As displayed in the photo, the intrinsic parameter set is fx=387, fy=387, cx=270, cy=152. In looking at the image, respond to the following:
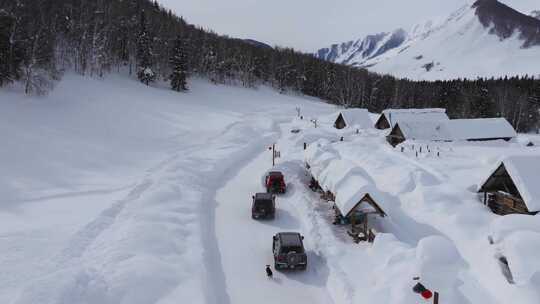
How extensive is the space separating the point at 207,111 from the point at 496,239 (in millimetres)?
52608

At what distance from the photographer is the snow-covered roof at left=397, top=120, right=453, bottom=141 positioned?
47.2 m

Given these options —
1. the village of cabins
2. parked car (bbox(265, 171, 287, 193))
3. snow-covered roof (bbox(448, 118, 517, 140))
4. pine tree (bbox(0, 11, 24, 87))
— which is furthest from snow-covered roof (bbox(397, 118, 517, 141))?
pine tree (bbox(0, 11, 24, 87))

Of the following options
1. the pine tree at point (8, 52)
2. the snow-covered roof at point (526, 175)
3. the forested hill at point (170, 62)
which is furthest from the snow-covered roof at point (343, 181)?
the forested hill at point (170, 62)

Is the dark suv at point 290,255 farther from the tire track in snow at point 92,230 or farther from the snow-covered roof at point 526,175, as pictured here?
the snow-covered roof at point 526,175

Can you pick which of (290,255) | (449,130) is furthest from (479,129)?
(290,255)

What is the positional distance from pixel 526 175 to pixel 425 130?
26.8 m

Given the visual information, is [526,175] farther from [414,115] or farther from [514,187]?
[414,115]

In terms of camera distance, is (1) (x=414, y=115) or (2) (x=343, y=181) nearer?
(2) (x=343, y=181)

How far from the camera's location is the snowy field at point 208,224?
14625 mm

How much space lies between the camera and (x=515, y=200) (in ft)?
74.0

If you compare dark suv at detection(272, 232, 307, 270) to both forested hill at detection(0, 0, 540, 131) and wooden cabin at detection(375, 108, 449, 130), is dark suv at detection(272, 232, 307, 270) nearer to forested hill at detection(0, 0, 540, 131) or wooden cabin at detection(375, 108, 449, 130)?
wooden cabin at detection(375, 108, 449, 130)

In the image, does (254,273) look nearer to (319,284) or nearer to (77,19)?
(319,284)

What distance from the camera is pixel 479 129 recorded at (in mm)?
50688

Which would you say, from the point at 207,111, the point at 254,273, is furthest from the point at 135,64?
the point at 254,273
